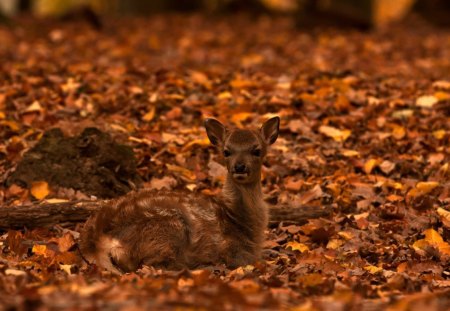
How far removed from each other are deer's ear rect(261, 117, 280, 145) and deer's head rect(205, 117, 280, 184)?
0.12 metres

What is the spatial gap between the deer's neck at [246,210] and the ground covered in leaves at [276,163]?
355 millimetres

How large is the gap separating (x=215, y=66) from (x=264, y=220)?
28.9 feet

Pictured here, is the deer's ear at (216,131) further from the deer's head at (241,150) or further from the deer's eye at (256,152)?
the deer's eye at (256,152)

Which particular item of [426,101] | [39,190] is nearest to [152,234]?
[39,190]

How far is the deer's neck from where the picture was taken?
26.2 ft

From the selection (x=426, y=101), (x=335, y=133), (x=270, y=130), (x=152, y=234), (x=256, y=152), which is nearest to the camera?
(x=152, y=234)

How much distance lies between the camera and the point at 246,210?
314 inches

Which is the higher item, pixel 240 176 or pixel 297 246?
pixel 240 176

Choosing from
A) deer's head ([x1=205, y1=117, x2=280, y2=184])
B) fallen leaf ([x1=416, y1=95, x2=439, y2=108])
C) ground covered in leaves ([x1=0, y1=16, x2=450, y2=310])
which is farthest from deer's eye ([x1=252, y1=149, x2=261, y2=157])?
fallen leaf ([x1=416, y1=95, x2=439, y2=108])

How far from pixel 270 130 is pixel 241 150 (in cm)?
60

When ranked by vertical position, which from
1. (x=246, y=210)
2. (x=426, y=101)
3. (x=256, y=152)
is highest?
(x=256, y=152)

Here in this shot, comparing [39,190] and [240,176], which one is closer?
[240,176]

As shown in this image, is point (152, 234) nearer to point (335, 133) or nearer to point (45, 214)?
point (45, 214)

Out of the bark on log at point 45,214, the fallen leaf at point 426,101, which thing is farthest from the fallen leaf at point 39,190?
the fallen leaf at point 426,101
